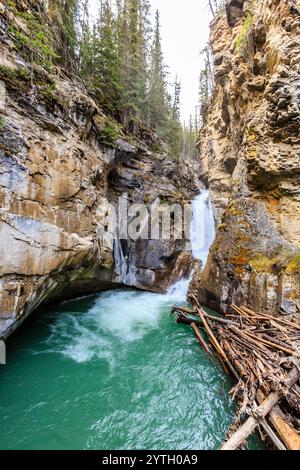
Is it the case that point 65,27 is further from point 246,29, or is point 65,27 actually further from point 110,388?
point 110,388

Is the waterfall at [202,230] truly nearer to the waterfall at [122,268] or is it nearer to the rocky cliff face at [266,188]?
the waterfall at [122,268]

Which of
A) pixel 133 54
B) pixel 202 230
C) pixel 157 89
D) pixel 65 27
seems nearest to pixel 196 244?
pixel 202 230

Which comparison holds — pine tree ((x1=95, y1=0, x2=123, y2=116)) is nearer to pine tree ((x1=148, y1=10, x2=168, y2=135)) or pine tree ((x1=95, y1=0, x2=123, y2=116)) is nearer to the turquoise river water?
pine tree ((x1=148, y1=10, x2=168, y2=135))

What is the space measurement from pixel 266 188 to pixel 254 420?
22.4ft

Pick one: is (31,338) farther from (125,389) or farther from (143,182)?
(143,182)

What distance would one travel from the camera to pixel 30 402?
4352 millimetres

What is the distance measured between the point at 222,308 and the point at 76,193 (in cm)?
640

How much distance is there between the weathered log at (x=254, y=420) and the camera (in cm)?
260

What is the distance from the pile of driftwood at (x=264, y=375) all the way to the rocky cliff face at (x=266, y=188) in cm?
135

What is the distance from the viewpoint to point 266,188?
25.0 feet

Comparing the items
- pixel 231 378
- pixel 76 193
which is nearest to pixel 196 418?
pixel 231 378

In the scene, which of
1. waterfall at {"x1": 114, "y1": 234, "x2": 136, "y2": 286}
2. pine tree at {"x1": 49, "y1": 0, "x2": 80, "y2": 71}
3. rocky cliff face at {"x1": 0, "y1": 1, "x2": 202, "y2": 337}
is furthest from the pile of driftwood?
pine tree at {"x1": 49, "y1": 0, "x2": 80, "y2": 71}

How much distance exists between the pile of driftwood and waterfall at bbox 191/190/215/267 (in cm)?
738

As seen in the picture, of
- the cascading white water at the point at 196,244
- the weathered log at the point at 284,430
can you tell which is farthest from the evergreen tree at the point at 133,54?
the weathered log at the point at 284,430
